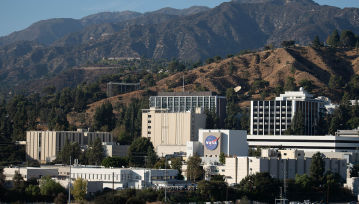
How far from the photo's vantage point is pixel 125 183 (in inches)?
5054

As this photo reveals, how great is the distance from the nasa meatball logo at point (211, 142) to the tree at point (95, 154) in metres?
24.2

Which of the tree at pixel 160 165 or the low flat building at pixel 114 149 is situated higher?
the low flat building at pixel 114 149

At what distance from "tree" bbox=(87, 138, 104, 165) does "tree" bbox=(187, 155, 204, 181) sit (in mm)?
26469

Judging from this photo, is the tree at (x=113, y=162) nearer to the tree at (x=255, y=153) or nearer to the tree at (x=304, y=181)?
the tree at (x=255, y=153)

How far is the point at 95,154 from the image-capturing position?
531ft

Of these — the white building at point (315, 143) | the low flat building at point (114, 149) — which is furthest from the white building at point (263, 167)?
the low flat building at point (114, 149)

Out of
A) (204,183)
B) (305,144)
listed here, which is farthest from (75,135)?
(204,183)

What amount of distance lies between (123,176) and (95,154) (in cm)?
3328

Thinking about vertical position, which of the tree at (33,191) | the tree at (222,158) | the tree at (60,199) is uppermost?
the tree at (222,158)

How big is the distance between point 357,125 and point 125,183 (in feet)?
292

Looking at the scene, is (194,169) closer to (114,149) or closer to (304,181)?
(304,181)

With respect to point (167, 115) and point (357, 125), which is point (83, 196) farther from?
point (357, 125)

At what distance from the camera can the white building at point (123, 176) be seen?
421 ft

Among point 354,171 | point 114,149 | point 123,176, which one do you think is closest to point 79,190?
point 123,176
